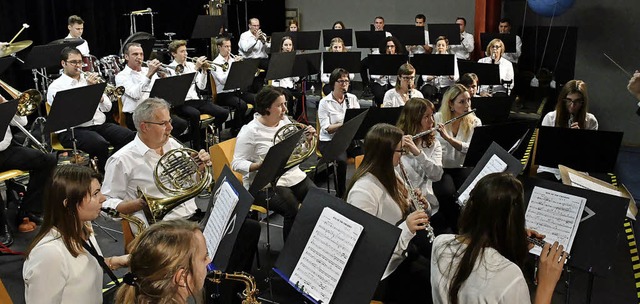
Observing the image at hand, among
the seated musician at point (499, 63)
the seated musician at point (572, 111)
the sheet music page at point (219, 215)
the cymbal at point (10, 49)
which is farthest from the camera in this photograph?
the seated musician at point (499, 63)

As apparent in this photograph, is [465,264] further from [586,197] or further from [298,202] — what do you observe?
[298,202]

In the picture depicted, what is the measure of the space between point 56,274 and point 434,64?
7.23 m

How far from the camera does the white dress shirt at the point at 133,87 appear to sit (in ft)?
23.2

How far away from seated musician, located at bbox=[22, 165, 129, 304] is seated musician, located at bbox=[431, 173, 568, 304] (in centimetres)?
144

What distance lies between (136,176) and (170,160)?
9.8 inches

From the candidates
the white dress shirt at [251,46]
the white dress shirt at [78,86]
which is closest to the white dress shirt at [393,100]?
the white dress shirt at [78,86]

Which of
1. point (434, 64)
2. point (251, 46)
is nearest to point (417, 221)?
point (434, 64)

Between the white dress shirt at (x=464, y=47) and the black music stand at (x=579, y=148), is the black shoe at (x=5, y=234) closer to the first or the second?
the black music stand at (x=579, y=148)

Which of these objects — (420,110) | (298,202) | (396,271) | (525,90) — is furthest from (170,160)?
(525,90)

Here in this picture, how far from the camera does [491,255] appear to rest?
98.9 inches

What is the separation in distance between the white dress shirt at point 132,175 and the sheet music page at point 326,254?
1.56 m

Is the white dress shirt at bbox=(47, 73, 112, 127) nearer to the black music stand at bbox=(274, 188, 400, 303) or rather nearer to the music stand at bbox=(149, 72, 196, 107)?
the music stand at bbox=(149, 72, 196, 107)

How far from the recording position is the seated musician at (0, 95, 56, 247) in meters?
5.22

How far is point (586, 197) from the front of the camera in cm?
312
